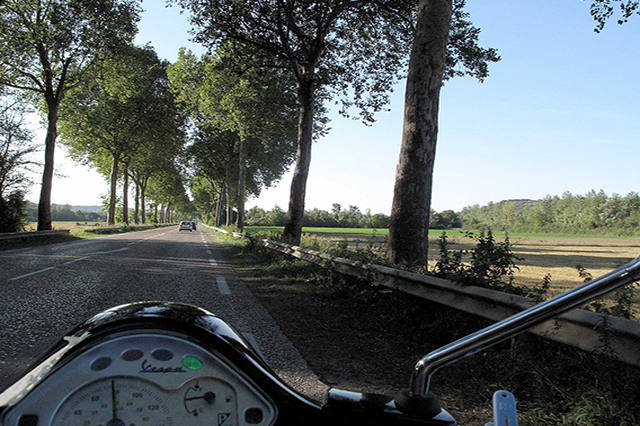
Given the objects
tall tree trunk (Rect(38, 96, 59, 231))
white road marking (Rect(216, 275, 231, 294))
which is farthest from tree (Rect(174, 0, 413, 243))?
tall tree trunk (Rect(38, 96, 59, 231))

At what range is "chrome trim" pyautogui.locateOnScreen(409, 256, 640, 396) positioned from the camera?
848mm

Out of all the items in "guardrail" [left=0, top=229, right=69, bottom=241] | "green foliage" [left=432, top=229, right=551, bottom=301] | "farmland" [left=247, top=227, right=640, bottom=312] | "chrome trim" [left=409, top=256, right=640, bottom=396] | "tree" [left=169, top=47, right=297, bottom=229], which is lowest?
"farmland" [left=247, top=227, right=640, bottom=312]

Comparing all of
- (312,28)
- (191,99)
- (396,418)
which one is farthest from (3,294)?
(191,99)

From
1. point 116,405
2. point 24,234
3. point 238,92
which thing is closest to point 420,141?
point 116,405

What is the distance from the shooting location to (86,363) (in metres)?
1.02

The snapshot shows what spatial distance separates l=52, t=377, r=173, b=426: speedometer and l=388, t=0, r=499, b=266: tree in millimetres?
6503

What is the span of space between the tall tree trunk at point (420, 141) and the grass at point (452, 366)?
3.70ft

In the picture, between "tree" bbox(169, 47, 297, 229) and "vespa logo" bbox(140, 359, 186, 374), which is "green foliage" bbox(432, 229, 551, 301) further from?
"tree" bbox(169, 47, 297, 229)

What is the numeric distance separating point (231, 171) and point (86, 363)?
45.3 metres

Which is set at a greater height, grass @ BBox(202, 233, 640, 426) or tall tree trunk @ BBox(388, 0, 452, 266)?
tall tree trunk @ BBox(388, 0, 452, 266)

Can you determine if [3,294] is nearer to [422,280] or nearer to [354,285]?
[354,285]

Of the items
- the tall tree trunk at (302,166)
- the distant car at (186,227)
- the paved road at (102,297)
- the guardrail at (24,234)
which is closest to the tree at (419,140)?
the paved road at (102,297)

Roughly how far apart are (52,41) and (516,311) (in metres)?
22.0

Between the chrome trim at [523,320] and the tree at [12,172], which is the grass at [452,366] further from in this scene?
the tree at [12,172]
